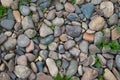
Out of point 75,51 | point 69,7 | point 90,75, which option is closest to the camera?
point 90,75

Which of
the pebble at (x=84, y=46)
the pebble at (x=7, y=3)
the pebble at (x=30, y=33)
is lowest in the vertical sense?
the pebble at (x=84, y=46)

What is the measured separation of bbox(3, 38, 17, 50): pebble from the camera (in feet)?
12.6

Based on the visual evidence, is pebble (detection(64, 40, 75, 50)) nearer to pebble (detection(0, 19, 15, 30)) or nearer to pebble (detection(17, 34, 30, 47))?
pebble (detection(17, 34, 30, 47))

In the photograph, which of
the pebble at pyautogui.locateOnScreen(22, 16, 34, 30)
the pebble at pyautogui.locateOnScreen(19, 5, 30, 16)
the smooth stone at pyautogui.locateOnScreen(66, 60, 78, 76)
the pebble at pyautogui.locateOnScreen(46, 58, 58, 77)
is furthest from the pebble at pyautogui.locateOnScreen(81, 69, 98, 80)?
the pebble at pyautogui.locateOnScreen(19, 5, 30, 16)

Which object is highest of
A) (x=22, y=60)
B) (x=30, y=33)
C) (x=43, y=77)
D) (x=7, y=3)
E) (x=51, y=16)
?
(x=7, y=3)

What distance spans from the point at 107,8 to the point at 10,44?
3.76 feet

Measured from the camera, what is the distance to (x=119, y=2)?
13.0ft

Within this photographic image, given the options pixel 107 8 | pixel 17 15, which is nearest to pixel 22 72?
pixel 17 15

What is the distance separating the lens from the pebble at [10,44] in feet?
12.6

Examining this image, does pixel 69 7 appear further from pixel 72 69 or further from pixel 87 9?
pixel 72 69

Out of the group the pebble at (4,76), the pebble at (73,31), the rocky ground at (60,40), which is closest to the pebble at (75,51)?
the rocky ground at (60,40)

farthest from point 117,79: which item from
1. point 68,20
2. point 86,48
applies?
point 68,20

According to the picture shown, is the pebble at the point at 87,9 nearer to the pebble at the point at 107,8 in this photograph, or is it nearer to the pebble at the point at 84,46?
the pebble at the point at 107,8

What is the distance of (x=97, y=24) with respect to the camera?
385 centimetres
